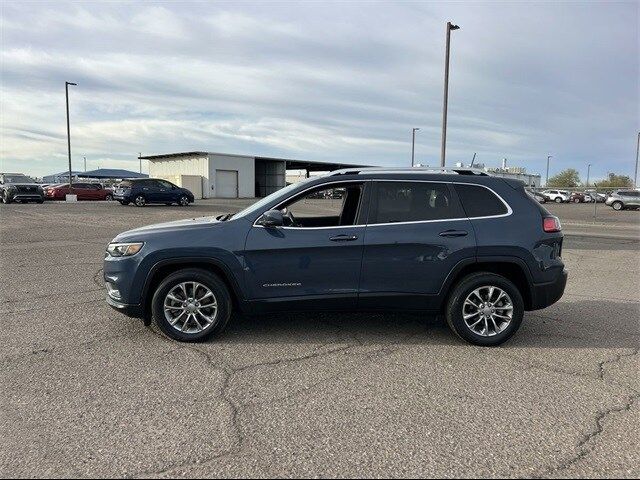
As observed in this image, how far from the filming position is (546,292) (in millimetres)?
4750

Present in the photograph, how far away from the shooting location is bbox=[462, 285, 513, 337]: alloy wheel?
15.4 ft

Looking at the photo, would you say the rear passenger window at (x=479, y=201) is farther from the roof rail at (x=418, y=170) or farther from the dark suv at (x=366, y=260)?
the roof rail at (x=418, y=170)

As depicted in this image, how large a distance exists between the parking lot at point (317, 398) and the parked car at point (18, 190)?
28644 millimetres

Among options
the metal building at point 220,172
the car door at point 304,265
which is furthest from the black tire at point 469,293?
the metal building at point 220,172

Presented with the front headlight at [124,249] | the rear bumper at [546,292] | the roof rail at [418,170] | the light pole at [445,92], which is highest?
the light pole at [445,92]

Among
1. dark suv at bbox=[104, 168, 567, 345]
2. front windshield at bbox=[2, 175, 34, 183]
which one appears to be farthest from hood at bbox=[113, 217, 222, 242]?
front windshield at bbox=[2, 175, 34, 183]

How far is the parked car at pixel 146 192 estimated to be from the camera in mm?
28156

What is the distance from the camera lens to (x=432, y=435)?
119 inches

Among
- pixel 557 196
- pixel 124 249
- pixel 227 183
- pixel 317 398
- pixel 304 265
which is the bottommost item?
pixel 317 398

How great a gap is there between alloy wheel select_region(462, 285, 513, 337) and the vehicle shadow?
247 mm

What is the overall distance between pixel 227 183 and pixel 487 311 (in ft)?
152

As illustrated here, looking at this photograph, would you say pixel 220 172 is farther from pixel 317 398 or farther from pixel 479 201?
pixel 317 398

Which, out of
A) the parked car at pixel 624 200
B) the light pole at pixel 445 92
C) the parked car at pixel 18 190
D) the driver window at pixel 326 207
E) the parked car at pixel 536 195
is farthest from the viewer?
the parked car at pixel 624 200

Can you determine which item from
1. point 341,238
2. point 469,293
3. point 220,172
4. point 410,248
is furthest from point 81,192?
point 469,293
